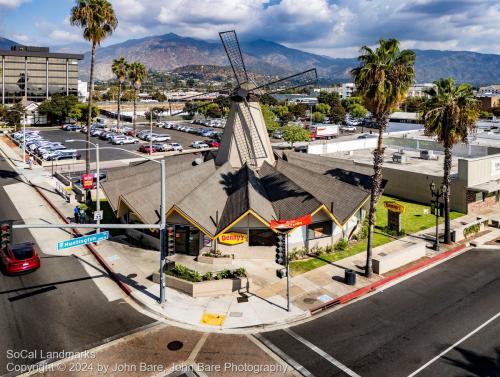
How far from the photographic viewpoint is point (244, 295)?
24.1 m

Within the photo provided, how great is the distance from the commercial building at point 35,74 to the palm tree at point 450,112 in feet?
565

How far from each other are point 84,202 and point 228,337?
1169 inches

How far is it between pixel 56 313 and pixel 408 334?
18.5 m

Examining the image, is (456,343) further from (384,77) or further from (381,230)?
(381,230)

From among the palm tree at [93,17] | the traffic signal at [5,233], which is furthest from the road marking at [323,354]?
the palm tree at [93,17]

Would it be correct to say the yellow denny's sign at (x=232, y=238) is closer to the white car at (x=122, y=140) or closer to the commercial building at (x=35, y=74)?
the white car at (x=122, y=140)

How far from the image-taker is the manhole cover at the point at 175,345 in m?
18.9

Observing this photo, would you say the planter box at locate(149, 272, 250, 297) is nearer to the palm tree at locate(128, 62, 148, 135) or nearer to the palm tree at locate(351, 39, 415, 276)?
the palm tree at locate(351, 39, 415, 276)

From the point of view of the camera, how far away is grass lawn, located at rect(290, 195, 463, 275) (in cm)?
2869

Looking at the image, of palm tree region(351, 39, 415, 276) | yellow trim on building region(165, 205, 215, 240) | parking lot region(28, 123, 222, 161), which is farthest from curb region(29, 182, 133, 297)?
parking lot region(28, 123, 222, 161)

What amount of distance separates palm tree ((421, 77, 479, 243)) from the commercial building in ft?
565

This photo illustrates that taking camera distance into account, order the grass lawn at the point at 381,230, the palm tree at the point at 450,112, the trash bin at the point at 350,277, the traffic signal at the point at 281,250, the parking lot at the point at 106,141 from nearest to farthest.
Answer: the traffic signal at the point at 281,250 → the trash bin at the point at 350,277 → the grass lawn at the point at 381,230 → the palm tree at the point at 450,112 → the parking lot at the point at 106,141

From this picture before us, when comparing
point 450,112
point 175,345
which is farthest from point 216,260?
point 450,112

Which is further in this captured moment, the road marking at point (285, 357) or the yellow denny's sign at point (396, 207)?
the yellow denny's sign at point (396, 207)
